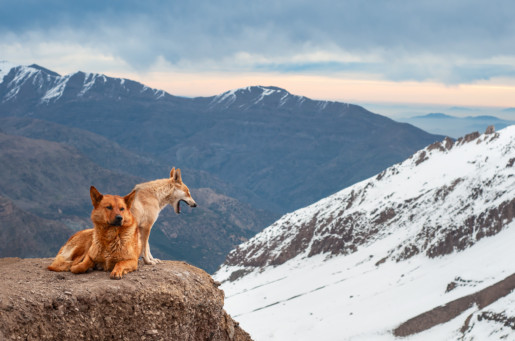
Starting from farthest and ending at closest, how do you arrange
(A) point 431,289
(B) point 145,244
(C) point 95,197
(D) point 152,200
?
(A) point 431,289 → (D) point 152,200 → (B) point 145,244 → (C) point 95,197

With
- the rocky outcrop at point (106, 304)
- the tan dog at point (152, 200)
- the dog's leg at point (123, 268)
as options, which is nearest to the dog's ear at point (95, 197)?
the tan dog at point (152, 200)

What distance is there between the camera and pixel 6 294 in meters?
14.6

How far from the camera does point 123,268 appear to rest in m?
16.5

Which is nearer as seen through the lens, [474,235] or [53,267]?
[53,267]

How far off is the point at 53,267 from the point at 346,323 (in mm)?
135235

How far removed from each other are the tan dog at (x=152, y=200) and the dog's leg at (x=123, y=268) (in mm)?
1181

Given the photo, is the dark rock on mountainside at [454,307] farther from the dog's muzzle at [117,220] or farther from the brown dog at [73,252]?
the dog's muzzle at [117,220]

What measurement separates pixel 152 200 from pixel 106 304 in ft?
14.0

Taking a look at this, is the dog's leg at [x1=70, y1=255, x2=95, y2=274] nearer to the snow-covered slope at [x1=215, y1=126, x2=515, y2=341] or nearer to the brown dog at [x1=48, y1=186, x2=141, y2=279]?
the brown dog at [x1=48, y1=186, x2=141, y2=279]

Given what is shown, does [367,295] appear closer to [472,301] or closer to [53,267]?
[472,301]

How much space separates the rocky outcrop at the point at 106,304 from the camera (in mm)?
14586

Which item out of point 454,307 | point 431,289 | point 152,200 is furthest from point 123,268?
point 431,289

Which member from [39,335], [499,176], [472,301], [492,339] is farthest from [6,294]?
[499,176]

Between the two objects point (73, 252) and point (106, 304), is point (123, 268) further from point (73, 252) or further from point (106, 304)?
point (73, 252)
